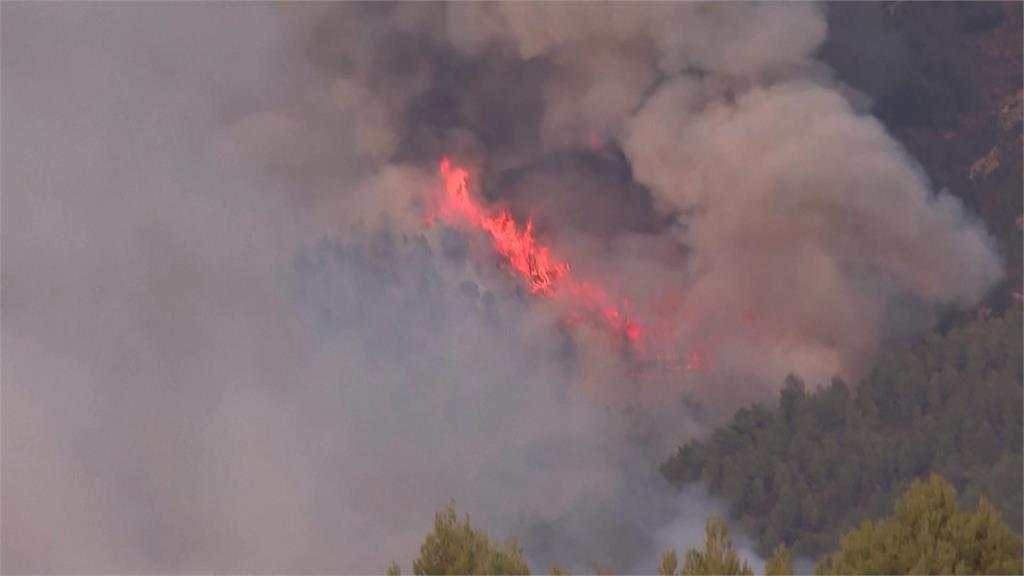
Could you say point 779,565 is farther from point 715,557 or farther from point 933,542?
point 933,542

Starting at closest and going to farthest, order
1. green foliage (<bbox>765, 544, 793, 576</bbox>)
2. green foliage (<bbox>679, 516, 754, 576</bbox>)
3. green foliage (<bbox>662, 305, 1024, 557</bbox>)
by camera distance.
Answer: green foliage (<bbox>679, 516, 754, 576</bbox>), green foliage (<bbox>765, 544, 793, 576</bbox>), green foliage (<bbox>662, 305, 1024, 557</bbox>)

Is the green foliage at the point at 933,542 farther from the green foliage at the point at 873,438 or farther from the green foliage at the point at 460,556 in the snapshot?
the green foliage at the point at 873,438

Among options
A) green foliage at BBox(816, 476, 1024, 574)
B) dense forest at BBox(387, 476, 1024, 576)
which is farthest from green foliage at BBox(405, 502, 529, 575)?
green foliage at BBox(816, 476, 1024, 574)

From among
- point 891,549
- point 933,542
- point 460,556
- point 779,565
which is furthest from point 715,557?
point 460,556

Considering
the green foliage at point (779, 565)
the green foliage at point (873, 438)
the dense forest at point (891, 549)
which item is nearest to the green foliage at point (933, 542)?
the dense forest at point (891, 549)

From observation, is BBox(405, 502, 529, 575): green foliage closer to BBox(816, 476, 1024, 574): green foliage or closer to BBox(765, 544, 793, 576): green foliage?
BBox(765, 544, 793, 576): green foliage

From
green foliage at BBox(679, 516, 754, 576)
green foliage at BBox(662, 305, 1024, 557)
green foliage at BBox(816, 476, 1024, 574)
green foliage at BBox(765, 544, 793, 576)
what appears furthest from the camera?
green foliage at BBox(662, 305, 1024, 557)

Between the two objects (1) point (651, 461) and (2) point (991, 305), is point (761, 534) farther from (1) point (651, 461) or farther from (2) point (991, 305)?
(2) point (991, 305)
